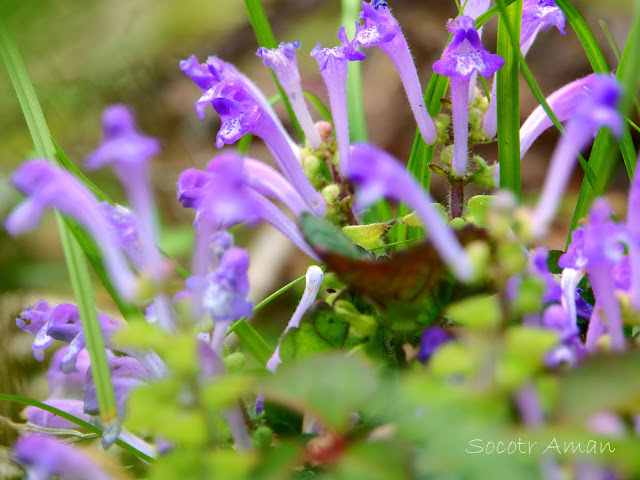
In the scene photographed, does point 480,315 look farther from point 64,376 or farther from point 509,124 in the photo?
point 64,376

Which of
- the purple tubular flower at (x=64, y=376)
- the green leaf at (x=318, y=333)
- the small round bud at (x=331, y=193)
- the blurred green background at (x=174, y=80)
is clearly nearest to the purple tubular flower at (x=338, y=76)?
the small round bud at (x=331, y=193)

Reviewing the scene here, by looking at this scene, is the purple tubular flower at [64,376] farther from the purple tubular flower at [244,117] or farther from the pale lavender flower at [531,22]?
the pale lavender flower at [531,22]

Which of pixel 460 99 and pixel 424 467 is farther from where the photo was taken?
pixel 460 99

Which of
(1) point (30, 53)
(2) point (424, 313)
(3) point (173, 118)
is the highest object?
(1) point (30, 53)

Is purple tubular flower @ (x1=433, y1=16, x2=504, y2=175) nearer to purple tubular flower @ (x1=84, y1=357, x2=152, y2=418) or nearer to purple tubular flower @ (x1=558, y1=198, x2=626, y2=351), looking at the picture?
purple tubular flower @ (x1=558, y1=198, x2=626, y2=351)

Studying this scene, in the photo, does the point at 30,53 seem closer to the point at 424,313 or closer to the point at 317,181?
the point at 317,181

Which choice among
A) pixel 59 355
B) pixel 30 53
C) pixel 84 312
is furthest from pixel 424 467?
pixel 30 53

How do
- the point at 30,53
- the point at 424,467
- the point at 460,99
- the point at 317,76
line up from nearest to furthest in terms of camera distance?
the point at 424,467 → the point at 460,99 → the point at 30,53 → the point at 317,76
